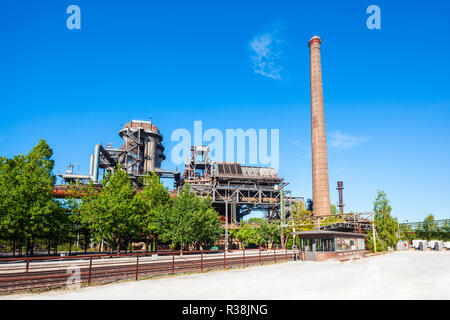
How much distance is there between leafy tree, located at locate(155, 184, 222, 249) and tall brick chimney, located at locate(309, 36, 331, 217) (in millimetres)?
28084

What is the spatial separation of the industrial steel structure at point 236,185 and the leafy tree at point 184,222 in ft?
87.9

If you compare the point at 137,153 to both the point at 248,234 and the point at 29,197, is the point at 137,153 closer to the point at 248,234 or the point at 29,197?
the point at 248,234

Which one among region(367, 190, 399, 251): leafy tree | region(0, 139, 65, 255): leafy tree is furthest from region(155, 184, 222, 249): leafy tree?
region(367, 190, 399, 251): leafy tree

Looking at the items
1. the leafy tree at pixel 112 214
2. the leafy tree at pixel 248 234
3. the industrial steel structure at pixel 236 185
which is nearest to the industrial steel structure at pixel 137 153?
the industrial steel structure at pixel 236 185

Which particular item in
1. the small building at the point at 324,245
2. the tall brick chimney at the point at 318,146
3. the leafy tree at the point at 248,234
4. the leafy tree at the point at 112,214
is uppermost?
the tall brick chimney at the point at 318,146

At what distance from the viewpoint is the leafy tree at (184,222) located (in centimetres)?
3859

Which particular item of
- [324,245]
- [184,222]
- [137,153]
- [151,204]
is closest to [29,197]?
[151,204]

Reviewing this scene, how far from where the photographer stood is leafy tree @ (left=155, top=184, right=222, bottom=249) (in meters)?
38.6

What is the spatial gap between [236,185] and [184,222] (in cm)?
3640

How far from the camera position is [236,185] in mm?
74312

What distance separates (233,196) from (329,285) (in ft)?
195

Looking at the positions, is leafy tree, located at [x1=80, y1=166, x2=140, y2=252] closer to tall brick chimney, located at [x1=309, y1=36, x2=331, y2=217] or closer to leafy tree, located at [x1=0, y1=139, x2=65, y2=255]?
leafy tree, located at [x1=0, y1=139, x2=65, y2=255]

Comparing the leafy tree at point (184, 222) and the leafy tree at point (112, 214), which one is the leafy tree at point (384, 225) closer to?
the leafy tree at point (184, 222)

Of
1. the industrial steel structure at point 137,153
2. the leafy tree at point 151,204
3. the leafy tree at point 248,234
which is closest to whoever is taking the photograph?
the leafy tree at point 151,204
